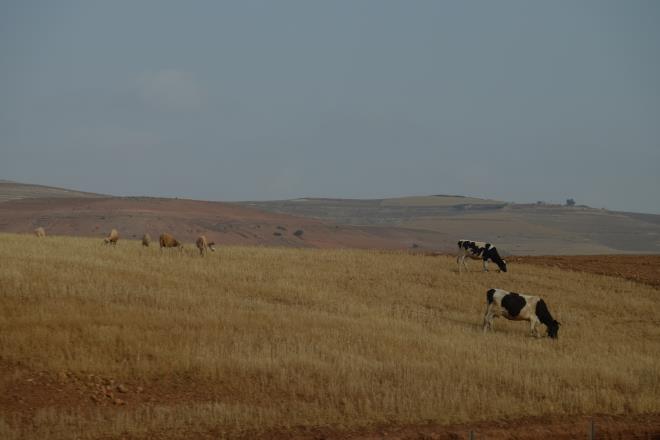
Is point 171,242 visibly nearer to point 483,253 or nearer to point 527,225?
point 483,253

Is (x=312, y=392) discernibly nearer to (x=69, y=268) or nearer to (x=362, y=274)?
(x=69, y=268)

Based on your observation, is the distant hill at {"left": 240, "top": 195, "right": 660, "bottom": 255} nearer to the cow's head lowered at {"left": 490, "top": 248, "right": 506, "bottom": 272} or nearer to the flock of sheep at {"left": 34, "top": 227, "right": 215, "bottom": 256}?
the cow's head lowered at {"left": 490, "top": 248, "right": 506, "bottom": 272}

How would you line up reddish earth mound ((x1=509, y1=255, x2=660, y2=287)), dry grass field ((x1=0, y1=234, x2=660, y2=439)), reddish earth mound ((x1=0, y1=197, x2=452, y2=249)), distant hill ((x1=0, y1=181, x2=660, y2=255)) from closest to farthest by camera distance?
dry grass field ((x1=0, y1=234, x2=660, y2=439)) < reddish earth mound ((x1=509, y1=255, x2=660, y2=287)) < reddish earth mound ((x1=0, y1=197, x2=452, y2=249)) < distant hill ((x1=0, y1=181, x2=660, y2=255))

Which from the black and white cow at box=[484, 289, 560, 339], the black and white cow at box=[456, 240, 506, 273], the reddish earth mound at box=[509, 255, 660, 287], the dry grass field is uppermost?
the black and white cow at box=[456, 240, 506, 273]

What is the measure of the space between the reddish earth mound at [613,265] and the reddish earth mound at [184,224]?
4676 centimetres

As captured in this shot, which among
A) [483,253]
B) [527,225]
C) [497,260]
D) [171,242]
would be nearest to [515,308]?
[483,253]

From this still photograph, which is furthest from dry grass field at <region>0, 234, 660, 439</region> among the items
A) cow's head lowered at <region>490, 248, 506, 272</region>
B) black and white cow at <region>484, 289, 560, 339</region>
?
cow's head lowered at <region>490, 248, 506, 272</region>

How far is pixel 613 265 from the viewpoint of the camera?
40.2 m

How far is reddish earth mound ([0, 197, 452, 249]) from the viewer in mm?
88125

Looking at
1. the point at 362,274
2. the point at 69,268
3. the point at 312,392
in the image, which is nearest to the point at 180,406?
the point at 312,392

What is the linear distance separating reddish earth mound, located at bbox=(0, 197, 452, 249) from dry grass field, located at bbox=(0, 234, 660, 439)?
56755 mm

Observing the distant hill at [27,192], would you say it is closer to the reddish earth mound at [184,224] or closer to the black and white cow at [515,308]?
the reddish earth mound at [184,224]

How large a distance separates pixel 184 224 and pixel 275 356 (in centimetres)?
7827

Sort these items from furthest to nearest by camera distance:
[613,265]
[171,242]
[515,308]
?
[613,265], [171,242], [515,308]
